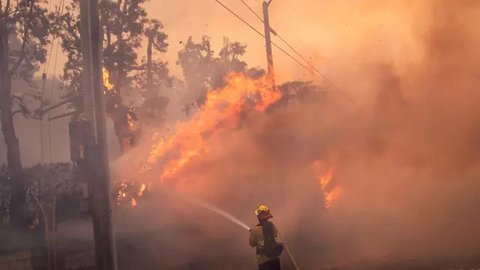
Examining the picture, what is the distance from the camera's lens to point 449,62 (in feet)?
70.9

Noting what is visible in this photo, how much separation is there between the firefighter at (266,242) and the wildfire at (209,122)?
1377 cm

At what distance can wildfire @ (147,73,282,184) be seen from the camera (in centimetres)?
2261

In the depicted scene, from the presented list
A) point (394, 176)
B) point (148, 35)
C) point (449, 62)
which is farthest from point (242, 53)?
point (449, 62)

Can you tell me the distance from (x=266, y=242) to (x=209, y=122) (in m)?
14.5

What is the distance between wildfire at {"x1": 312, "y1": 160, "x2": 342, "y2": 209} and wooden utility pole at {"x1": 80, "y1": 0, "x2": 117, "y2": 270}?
1476 cm

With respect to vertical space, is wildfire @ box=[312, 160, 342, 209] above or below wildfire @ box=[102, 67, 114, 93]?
below

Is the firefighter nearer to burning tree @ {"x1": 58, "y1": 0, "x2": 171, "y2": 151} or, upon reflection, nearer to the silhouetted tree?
burning tree @ {"x1": 58, "y1": 0, "x2": 171, "y2": 151}

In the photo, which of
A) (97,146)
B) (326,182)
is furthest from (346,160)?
(97,146)

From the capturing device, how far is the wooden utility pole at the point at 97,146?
1019cm

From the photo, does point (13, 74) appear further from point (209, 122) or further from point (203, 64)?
point (203, 64)

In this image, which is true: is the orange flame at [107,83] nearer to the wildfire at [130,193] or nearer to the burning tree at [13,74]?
the burning tree at [13,74]

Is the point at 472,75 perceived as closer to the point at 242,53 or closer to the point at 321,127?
the point at 321,127

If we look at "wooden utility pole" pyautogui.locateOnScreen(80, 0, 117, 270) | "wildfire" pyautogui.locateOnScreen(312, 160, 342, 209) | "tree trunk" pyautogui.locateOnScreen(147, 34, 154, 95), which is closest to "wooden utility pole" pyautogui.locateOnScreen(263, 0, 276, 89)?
"wildfire" pyautogui.locateOnScreen(312, 160, 342, 209)

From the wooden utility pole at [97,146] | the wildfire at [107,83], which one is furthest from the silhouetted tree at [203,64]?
the wooden utility pole at [97,146]
